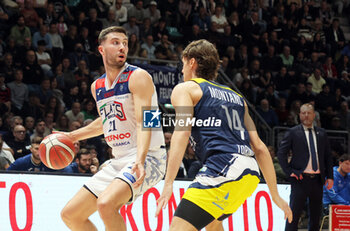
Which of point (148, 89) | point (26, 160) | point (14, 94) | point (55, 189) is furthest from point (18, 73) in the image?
point (148, 89)

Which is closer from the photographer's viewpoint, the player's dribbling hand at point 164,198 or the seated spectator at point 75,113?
the player's dribbling hand at point 164,198

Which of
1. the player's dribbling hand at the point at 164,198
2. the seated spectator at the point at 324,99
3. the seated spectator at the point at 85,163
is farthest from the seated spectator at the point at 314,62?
the player's dribbling hand at the point at 164,198

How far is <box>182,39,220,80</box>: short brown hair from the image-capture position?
411cm

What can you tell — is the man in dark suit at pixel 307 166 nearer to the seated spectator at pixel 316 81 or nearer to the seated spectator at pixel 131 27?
the seated spectator at pixel 131 27

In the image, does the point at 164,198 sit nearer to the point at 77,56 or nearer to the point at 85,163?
the point at 85,163

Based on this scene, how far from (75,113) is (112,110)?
6.13 m

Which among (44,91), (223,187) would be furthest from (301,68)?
(223,187)

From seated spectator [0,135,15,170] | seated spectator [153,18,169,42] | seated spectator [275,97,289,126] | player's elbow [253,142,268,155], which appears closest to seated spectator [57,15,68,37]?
seated spectator [153,18,169,42]

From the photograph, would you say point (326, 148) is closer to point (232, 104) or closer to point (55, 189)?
point (55, 189)

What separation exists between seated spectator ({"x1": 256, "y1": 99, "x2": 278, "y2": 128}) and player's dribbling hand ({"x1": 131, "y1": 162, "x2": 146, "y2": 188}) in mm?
9289

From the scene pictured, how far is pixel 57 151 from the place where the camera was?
5.32 m

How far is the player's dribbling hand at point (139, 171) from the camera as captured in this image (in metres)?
4.46

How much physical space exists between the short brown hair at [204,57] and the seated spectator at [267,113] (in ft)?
31.2

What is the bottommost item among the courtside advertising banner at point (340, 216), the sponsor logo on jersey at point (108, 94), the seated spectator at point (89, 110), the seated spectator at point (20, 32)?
the courtside advertising banner at point (340, 216)
